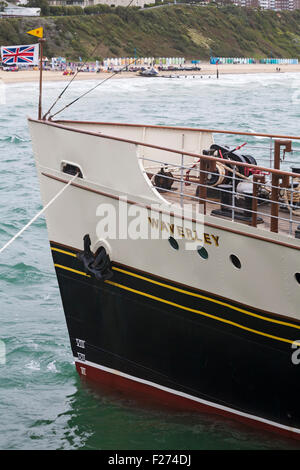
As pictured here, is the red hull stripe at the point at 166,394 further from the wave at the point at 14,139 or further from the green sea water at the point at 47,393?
the wave at the point at 14,139

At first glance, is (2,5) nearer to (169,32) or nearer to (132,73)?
(132,73)

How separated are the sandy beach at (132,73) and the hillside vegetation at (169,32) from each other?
15.6 ft

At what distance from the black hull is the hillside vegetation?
80947 mm

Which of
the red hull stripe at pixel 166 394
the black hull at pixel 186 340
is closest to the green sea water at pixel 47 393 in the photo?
the red hull stripe at pixel 166 394

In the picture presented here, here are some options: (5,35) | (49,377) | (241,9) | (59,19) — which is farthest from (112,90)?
(241,9)

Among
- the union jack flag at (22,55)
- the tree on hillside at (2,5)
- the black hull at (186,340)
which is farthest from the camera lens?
the tree on hillside at (2,5)

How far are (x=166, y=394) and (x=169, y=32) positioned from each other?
387ft

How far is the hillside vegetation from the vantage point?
98.4 metres

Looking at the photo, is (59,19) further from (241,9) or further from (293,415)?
(293,415)

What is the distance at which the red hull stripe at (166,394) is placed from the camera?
8430mm

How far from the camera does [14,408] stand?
9961mm

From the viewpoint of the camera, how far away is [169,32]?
122 m

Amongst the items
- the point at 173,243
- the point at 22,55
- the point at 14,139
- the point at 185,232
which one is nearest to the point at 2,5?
the point at 14,139

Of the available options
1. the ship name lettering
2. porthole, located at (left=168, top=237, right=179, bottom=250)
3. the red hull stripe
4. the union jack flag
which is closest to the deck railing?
the ship name lettering
